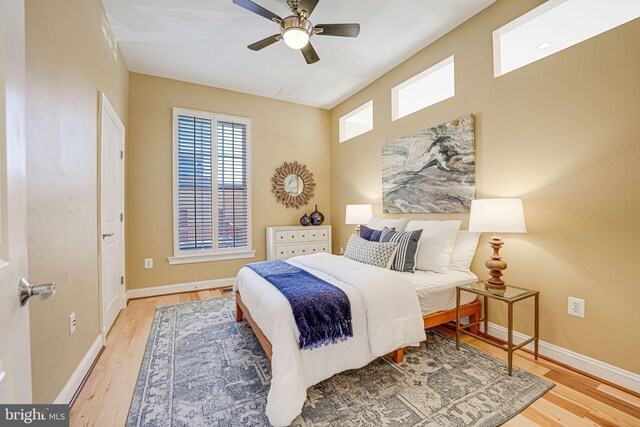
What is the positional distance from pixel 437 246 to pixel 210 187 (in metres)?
3.24

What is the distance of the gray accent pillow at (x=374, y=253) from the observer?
98.5 inches

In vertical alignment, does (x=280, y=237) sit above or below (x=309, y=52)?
below

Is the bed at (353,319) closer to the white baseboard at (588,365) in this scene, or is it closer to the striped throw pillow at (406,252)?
the striped throw pillow at (406,252)

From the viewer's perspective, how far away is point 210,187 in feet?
13.5

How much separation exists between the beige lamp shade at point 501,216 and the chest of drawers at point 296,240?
9.11 feet

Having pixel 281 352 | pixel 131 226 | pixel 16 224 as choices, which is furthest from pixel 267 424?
pixel 131 226

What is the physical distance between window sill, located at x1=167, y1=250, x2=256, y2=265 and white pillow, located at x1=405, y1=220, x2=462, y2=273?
8.94ft

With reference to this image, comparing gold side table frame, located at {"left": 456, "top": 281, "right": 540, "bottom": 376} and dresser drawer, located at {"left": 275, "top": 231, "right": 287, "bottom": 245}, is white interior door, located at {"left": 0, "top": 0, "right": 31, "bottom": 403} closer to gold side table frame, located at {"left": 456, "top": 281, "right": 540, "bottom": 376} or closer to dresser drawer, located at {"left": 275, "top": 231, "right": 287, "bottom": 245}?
gold side table frame, located at {"left": 456, "top": 281, "right": 540, "bottom": 376}

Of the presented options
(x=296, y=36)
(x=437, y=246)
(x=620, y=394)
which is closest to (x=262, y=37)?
(x=296, y=36)

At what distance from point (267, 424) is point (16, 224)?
1.44 m

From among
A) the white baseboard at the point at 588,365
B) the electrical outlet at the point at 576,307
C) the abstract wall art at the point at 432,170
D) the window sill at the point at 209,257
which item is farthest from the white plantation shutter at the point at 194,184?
the electrical outlet at the point at 576,307

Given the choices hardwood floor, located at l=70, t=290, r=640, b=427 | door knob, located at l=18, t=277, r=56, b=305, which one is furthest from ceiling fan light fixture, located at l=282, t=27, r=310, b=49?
hardwood floor, located at l=70, t=290, r=640, b=427

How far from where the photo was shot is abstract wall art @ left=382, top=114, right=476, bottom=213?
105 inches

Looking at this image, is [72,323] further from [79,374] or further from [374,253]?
[374,253]
